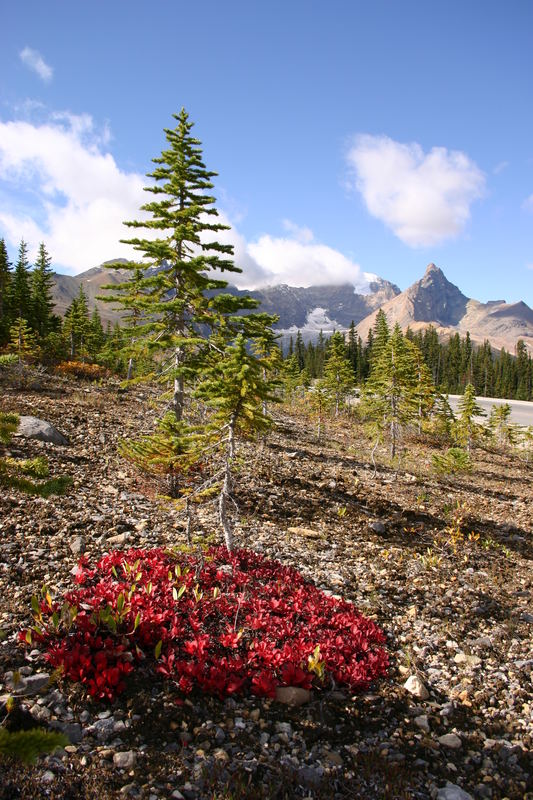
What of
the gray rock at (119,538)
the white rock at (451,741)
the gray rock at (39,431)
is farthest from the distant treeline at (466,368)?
the white rock at (451,741)

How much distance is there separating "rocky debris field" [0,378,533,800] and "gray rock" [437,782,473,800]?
0.11 ft

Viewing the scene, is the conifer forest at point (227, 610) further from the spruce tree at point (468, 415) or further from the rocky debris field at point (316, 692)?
the spruce tree at point (468, 415)

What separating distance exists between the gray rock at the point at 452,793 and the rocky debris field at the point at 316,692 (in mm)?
32

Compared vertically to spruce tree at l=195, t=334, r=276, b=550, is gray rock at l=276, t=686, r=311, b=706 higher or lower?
lower

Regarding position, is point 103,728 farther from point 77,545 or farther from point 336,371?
point 336,371

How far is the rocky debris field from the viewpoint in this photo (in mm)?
4473

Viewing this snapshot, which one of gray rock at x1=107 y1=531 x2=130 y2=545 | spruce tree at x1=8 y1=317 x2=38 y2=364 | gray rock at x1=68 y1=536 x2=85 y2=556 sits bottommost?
gray rock at x1=107 y1=531 x2=130 y2=545

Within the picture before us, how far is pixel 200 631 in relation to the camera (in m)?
6.69

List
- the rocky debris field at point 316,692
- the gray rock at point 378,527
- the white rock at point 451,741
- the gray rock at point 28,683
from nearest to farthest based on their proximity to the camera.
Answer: the rocky debris field at point 316,692 → the gray rock at point 28,683 → the white rock at point 451,741 → the gray rock at point 378,527

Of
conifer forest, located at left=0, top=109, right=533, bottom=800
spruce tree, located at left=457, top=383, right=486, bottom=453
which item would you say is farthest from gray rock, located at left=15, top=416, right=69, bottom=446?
spruce tree, located at left=457, top=383, right=486, bottom=453

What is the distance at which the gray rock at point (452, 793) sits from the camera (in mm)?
4527

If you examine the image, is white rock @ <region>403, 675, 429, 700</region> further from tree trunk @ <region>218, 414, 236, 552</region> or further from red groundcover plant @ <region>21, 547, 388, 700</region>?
tree trunk @ <region>218, 414, 236, 552</region>

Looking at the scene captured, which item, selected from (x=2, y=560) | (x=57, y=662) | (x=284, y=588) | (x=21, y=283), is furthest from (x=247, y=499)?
(x=21, y=283)

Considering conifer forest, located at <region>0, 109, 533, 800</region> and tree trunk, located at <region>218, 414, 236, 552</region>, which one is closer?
conifer forest, located at <region>0, 109, 533, 800</region>
